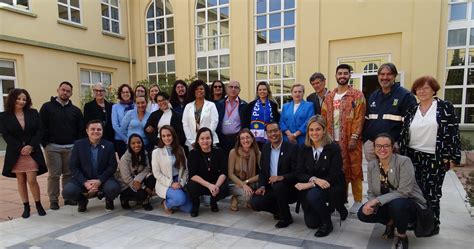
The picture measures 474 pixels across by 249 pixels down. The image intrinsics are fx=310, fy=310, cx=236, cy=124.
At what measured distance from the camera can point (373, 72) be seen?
9.34 m

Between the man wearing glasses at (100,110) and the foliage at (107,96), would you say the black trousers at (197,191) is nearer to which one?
the man wearing glasses at (100,110)

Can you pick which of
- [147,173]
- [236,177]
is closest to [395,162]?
[236,177]

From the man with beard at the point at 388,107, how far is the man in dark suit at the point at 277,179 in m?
0.85

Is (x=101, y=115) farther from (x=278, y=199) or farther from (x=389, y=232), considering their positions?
(x=389, y=232)

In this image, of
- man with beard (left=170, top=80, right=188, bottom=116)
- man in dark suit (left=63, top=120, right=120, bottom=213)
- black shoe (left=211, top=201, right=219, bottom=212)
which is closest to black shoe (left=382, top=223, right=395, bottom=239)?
black shoe (left=211, top=201, right=219, bottom=212)

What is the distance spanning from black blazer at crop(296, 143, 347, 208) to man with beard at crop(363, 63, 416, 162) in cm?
38

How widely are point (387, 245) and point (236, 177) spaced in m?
1.77

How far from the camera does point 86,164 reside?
12.8 ft

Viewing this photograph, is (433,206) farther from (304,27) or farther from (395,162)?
(304,27)

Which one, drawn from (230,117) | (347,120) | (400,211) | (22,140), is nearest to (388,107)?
(347,120)

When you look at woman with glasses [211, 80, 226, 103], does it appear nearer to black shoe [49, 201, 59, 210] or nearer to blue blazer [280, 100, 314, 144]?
blue blazer [280, 100, 314, 144]

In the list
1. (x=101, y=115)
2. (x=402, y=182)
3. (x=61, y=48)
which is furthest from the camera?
(x=61, y=48)

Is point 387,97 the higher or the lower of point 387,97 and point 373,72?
the lower

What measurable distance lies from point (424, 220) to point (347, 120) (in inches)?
51.1
